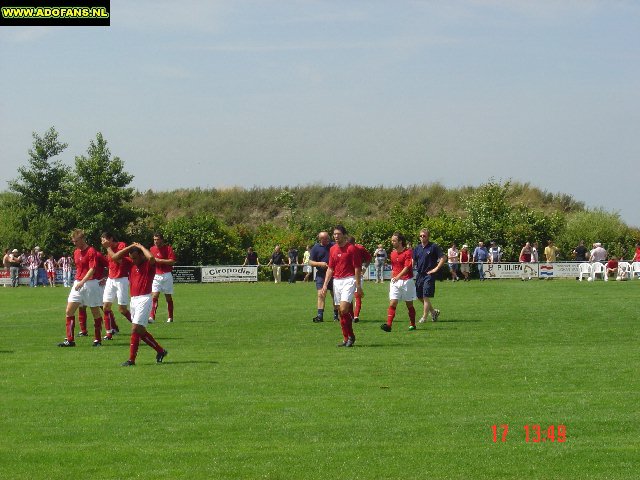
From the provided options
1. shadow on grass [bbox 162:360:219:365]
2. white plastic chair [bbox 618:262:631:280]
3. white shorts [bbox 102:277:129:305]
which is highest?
white plastic chair [bbox 618:262:631:280]

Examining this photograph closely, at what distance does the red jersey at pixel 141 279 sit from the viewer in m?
16.3

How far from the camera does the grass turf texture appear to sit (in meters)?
9.23

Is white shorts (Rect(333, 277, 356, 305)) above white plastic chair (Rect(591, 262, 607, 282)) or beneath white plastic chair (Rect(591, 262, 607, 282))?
beneath

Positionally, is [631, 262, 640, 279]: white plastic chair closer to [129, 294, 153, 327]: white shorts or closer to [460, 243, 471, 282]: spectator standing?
[460, 243, 471, 282]: spectator standing

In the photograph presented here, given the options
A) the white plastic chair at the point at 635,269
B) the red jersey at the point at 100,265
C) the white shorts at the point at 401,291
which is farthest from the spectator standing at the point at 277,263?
the red jersey at the point at 100,265

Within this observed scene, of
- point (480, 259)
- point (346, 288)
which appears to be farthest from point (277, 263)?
point (346, 288)

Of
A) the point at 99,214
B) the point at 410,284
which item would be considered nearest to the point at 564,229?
the point at 99,214

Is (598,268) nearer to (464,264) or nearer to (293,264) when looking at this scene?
(464,264)

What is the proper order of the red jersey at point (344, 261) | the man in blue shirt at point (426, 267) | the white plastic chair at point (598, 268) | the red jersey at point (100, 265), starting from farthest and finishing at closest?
the white plastic chair at point (598, 268) → the man in blue shirt at point (426, 267) → the red jersey at point (100, 265) → the red jersey at point (344, 261)

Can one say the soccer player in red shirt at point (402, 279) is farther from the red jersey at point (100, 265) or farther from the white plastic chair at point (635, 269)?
the white plastic chair at point (635, 269)

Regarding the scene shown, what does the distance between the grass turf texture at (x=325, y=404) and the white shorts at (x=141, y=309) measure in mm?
649

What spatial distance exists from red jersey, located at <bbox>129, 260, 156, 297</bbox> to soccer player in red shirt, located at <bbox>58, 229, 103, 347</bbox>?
3321 millimetres
